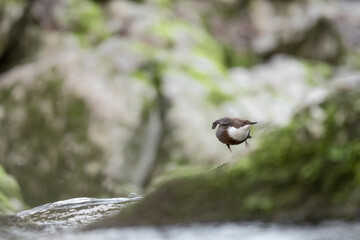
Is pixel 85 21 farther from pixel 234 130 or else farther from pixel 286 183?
pixel 286 183

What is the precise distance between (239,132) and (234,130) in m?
0.06

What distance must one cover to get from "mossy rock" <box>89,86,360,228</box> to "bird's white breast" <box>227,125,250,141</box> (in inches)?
60.8

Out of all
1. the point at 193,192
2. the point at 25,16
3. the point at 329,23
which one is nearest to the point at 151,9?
the point at 25,16

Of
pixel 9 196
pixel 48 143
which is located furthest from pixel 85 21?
pixel 9 196

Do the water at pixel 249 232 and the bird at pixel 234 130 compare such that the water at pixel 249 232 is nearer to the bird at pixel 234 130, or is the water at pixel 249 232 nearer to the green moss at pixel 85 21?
the bird at pixel 234 130

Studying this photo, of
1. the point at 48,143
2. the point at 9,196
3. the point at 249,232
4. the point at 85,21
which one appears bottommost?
the point at 249,232

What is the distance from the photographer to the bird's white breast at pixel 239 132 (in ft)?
15.2

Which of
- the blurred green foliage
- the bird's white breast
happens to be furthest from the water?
the blurred green foliage

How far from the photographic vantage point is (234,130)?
468 centimetres

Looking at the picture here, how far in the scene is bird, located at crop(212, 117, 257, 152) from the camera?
4645 millimetres

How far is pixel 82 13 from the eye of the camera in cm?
1634

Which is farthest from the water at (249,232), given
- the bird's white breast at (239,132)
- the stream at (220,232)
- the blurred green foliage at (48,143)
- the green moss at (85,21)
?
the green moss at (85,21)

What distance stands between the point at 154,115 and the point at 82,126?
137cm

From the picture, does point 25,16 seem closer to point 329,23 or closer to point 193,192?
point 329,23
